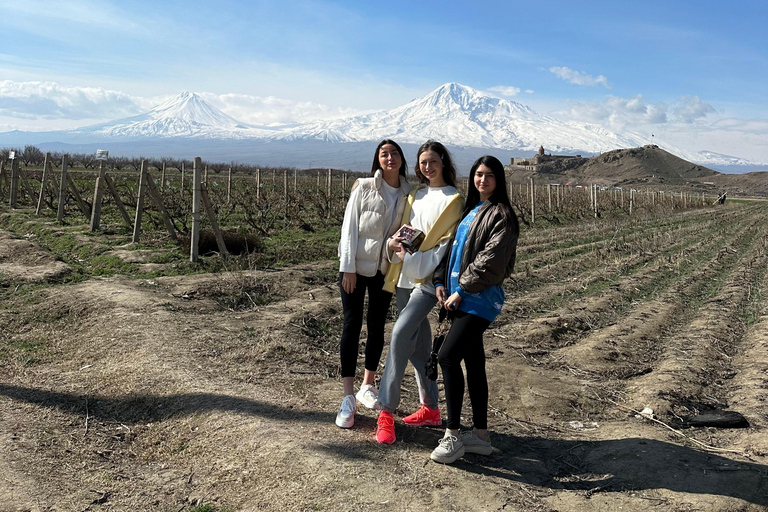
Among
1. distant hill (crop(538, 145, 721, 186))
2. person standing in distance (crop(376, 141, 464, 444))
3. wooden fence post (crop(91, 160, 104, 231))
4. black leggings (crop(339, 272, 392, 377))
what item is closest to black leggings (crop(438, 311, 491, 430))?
person standing in distance (crop(376, 141, 464, 444))

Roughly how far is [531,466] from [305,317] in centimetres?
335

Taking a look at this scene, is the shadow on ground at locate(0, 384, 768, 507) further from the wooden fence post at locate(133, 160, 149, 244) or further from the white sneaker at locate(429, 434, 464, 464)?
the wooden fence post at locate(133, 160, 149, 244)

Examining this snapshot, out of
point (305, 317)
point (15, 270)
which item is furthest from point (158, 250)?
point (305, 317)

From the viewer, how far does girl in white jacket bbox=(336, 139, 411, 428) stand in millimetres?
3234

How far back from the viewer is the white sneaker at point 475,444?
10.4 feet

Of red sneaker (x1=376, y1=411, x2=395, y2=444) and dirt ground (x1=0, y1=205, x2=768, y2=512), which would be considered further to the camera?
red sneaker (x1=376, y1=411, x2=395, y2=444)

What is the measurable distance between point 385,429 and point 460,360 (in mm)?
643

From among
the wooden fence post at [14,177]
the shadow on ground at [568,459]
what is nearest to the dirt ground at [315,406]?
the shadow on ground at [568,459]

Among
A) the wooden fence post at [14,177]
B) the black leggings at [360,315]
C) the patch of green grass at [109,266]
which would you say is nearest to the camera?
the black leggings at [360,315]

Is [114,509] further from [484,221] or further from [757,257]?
[757,257]

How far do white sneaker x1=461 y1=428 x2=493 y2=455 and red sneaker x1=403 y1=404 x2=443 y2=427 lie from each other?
1.06ft

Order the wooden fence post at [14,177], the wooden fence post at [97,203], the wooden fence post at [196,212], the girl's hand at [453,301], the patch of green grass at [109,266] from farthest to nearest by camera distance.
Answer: the wooden fence post at [14,177] < the wooden fence post at [97,203] < the wooden fence post at [196,212] < the patch of green grass at [109,266] < the girl's hand at [453,301]

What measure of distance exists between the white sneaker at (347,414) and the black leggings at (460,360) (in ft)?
2.07

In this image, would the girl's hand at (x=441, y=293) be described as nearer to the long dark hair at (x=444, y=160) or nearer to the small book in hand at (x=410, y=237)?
the small book in hand at (x=410, y=237)
